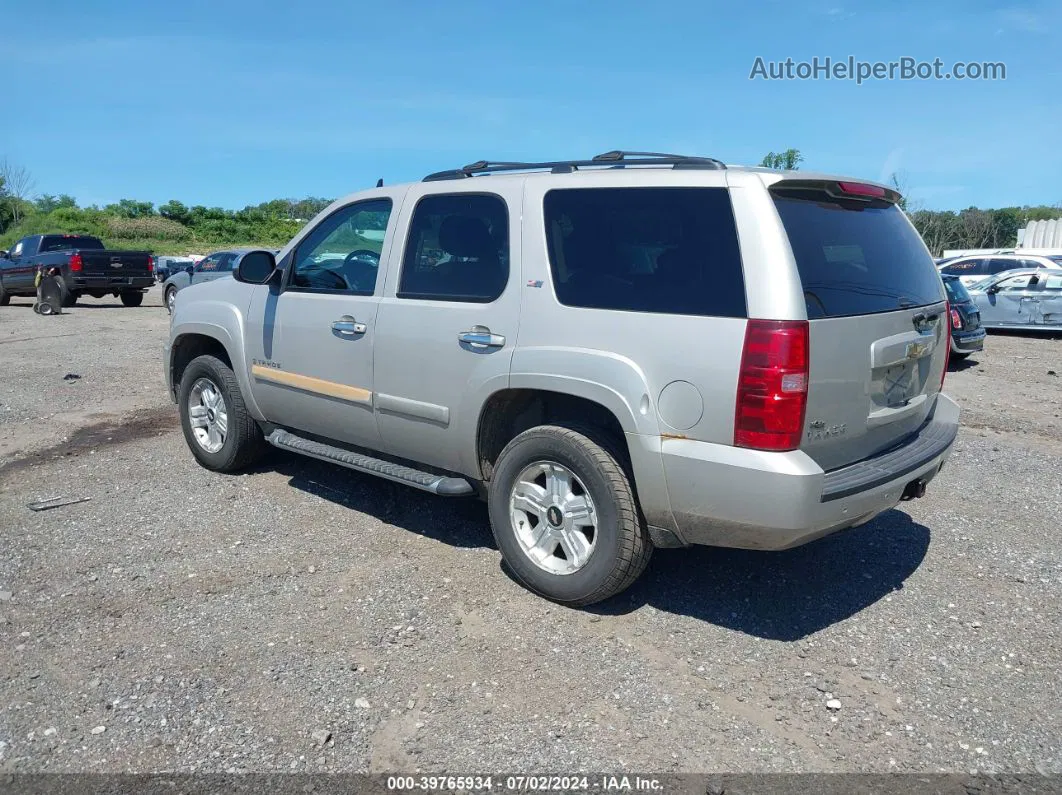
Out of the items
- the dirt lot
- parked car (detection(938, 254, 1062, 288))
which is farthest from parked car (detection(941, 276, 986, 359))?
the dirt lot

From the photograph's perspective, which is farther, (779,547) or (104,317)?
(104,317)

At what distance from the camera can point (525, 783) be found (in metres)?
2.95

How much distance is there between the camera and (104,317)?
19.1m

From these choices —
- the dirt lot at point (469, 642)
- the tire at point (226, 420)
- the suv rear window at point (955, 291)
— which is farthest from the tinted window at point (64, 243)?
the suv rear window at point (955, 291)

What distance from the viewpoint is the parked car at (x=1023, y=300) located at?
53.4 ft

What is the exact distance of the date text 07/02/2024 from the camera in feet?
9.59

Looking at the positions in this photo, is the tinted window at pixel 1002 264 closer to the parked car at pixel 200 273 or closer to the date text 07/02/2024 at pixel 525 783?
the parked car at pixel 200 273

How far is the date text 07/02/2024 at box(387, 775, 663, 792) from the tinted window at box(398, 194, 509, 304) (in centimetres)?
229

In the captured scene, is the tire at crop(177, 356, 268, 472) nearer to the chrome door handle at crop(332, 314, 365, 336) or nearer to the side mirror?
the side mirror

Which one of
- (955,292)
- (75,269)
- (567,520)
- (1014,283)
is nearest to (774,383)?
(567,520)

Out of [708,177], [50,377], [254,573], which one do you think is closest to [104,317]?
[50,377]

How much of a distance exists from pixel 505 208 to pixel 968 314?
33.5 ft

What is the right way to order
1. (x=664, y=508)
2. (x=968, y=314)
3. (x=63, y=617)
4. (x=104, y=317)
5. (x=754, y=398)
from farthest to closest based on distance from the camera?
(x=104, y=317) → (x=968, y=314) → (x=63, y=617) → (x=664, y=508) → (x=754, y=398)

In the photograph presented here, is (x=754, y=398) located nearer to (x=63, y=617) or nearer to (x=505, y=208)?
(x=505, y=208)
